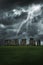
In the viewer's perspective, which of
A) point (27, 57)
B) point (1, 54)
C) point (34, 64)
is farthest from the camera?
point (1, 54)

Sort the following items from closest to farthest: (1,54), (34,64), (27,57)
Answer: (34,64)
(27,57)
(1,54)

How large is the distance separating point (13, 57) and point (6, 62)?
0.59 metres

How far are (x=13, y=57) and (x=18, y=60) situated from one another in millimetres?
429

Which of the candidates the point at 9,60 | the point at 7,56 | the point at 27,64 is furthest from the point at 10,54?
the point at 27,64

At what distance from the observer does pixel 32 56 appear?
338 inches

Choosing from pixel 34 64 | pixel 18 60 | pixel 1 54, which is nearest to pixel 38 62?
pixel 34 64

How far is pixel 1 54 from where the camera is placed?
916cm

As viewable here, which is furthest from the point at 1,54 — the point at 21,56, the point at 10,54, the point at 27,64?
the point at 27,64

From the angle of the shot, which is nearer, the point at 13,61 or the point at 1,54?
the point at 13,61

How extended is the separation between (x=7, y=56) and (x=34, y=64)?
149 centimetres

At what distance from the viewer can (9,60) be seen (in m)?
8.04

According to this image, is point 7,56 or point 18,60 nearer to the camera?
point 18,60

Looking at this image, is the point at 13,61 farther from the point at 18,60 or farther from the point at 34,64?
the point at 34,64

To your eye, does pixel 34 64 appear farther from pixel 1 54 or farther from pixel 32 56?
pixel 1 54
